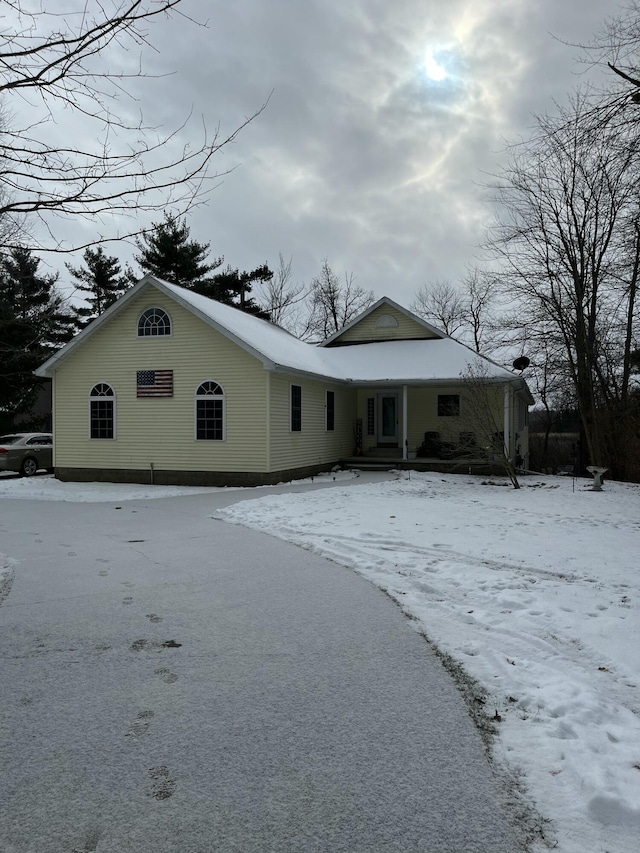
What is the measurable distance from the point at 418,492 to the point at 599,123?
365 inches

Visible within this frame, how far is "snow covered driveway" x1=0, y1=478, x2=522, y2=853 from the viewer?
235 cm

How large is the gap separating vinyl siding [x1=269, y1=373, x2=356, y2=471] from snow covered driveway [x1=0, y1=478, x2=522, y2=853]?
10148 mm

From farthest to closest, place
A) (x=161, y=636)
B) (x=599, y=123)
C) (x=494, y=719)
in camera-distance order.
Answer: (x=599, y=123) < (x=161, y=636) < (x=494, y=719)

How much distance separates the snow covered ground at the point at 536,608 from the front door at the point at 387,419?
904 centimetres

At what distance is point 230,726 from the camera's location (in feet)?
10.4

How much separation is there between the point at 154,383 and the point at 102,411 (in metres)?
1.99

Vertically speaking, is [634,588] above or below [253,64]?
below

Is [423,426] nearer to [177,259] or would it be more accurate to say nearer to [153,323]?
[153,323]

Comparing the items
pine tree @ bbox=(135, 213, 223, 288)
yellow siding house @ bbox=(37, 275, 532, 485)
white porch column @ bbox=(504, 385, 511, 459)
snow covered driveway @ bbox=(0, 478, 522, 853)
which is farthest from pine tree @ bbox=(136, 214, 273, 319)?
snow covered driveway @ bbox=(0, 478, 522, 853)

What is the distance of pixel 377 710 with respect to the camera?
11.0ft

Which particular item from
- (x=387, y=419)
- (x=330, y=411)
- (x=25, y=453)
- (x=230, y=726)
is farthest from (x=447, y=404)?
(x=230, y=726)

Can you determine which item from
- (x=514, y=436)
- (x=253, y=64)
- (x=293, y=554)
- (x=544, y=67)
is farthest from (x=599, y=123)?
(x=514, y=436)

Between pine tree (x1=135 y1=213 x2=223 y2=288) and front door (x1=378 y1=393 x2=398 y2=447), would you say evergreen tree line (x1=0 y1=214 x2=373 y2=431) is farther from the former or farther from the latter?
front door (x1=378 y1=393 x2=398 y2=447)

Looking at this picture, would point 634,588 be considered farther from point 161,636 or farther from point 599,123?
point 599,123
